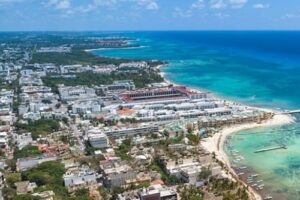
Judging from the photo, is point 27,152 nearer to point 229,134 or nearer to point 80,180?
point 80,180

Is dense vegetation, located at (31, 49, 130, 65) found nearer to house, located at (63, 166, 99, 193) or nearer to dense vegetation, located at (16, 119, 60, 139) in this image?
dense vegetation, located at (16, 119, 60, 139)

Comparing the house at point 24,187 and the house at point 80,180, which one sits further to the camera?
the house at point 80,180

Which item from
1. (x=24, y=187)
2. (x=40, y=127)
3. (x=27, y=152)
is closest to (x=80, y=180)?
(x=24, y=187)

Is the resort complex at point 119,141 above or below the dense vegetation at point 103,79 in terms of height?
below

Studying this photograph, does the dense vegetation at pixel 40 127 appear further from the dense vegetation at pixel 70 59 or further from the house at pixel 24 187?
the dense vegetation at pixel 70 59

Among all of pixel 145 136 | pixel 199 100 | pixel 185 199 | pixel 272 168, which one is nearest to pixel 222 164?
pixel 272 168

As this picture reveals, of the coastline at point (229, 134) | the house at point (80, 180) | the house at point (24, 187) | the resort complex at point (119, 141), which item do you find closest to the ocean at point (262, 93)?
the coastline at point (229, 134)

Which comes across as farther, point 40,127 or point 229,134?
point 40,127

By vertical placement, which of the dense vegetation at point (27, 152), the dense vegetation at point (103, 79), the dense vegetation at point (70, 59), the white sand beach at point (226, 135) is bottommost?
the dense vegetation at point (27, 152)
